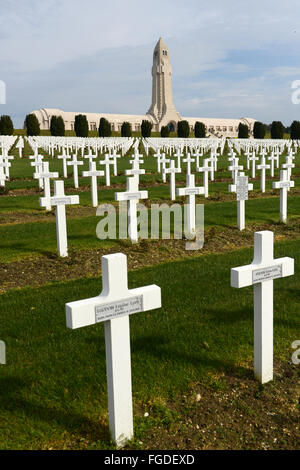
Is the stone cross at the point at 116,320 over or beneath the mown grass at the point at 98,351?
over

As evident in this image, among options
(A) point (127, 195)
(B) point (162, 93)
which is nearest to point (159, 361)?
(A) point (127, 195)

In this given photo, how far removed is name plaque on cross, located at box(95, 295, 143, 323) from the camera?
2729mm

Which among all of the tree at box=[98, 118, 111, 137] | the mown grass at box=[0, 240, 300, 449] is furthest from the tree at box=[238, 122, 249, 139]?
the mown grass at box=[0, 240, 300, 449]

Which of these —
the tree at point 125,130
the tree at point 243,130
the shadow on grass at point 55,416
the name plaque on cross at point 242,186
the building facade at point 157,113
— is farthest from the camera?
the building facade at point 157,113

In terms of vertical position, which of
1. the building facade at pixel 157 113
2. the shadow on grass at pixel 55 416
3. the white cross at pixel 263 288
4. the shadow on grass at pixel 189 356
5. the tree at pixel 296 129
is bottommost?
the shadow on grass at pixel 55 416

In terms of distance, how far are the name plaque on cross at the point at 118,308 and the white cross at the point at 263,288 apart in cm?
92

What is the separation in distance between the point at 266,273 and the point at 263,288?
0.12 meters

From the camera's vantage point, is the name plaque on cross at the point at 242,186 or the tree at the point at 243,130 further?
the tree at the point at 243,130

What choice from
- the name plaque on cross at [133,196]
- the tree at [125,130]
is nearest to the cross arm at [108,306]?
the name plaque on cross at [133,196]

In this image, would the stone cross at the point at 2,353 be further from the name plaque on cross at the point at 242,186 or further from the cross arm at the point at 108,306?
the name plaque on cross at the point at 242,186

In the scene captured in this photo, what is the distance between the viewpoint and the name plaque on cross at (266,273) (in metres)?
3.39

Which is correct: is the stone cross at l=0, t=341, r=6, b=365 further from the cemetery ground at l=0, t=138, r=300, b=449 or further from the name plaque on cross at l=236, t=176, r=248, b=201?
the name plaque on cross at l=236, t=176, r=248, b=201

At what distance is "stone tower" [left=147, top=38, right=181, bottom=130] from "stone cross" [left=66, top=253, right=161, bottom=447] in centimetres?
8927

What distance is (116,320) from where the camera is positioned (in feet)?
9.20
